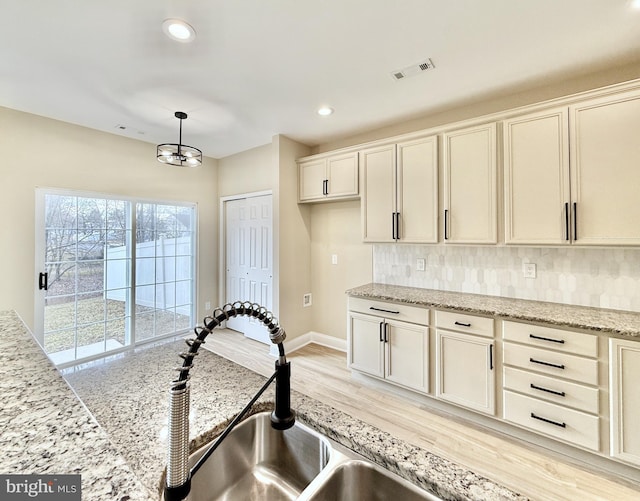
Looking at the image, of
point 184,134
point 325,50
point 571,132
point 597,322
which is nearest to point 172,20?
point 325,50

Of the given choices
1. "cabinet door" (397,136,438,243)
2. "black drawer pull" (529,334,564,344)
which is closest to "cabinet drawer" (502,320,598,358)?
"black drawer pull" (529,334,564,344)

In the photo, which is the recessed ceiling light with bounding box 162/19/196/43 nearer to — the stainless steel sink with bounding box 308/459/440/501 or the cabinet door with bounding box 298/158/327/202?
the cabinet door with bounding box 298/158/327/202

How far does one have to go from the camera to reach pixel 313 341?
4.09 m

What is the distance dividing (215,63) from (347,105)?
126cm

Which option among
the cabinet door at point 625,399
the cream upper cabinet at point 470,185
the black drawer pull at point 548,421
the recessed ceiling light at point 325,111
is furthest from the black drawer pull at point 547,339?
the recessed ceiling light at point 325,111

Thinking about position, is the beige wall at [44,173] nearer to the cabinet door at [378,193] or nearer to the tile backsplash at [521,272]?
the cabinet door at [378,193]

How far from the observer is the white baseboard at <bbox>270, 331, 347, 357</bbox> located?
376cm

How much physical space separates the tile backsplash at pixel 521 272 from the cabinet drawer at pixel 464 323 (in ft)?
1.94

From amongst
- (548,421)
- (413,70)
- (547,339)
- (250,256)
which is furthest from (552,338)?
(250,256)

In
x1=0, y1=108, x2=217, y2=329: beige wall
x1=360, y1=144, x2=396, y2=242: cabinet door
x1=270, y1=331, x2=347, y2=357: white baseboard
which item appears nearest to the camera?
x1=0, y1=108, x2=217, y2=329: beige wall

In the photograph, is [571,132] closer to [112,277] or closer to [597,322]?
[597,322]

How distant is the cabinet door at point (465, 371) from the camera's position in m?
2.21

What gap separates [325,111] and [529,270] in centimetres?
245

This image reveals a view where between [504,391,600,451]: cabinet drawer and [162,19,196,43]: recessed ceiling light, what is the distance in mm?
3332
